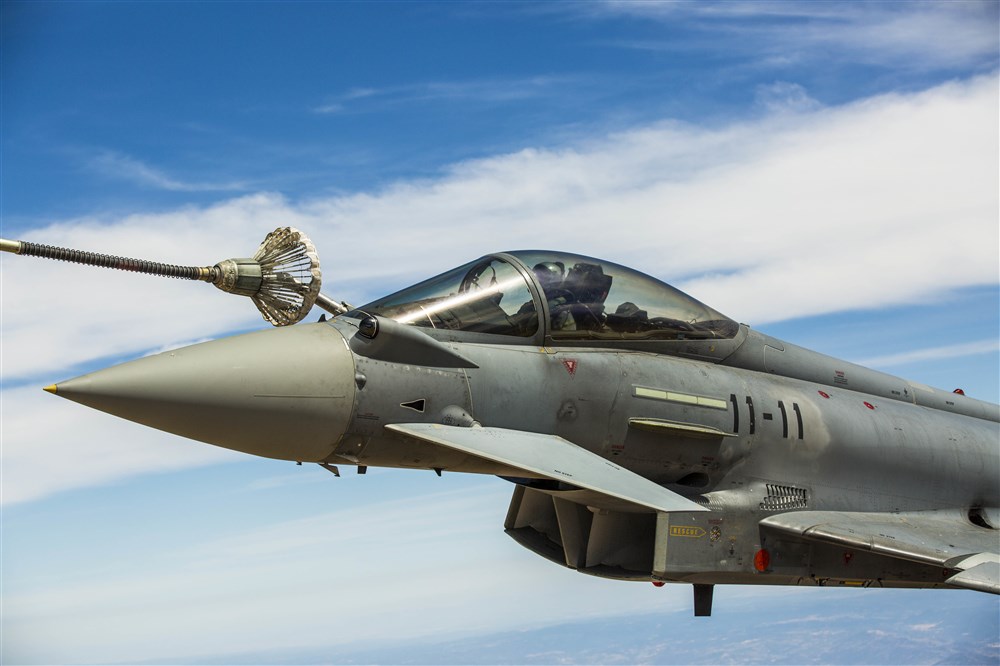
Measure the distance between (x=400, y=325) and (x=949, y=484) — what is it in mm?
6766

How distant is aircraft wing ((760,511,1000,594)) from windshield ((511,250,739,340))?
1965 mm

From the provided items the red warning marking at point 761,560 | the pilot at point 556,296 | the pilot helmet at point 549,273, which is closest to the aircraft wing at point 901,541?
the red warning marking at point 761,560

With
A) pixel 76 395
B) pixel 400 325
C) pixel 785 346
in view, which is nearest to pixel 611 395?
pixel 400 325

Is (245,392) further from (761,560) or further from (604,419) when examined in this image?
(761,560)

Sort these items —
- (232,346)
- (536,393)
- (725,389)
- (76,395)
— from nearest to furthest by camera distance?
(76,395) → (232,346) → (536,393) → (725,389)

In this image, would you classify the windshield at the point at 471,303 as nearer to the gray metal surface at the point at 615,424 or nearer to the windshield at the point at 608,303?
the gray metal surface at the point at 615,424

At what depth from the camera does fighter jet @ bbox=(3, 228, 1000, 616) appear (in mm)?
7496

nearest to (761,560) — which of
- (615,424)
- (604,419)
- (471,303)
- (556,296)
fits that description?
(615,424)

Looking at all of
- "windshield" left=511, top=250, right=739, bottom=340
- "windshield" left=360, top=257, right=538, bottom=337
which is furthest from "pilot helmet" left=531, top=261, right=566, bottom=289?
"windshield" left=360, top=257, right=538, bottom=337

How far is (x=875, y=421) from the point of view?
35.4 feet

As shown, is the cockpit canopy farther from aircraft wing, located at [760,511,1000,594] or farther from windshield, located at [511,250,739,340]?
aircraft wing, located at [760,511,1000,594]

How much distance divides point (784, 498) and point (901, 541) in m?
1.12

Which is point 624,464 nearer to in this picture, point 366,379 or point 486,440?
point 486,440

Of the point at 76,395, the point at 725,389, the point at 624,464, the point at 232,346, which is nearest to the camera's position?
the point at 76,395
